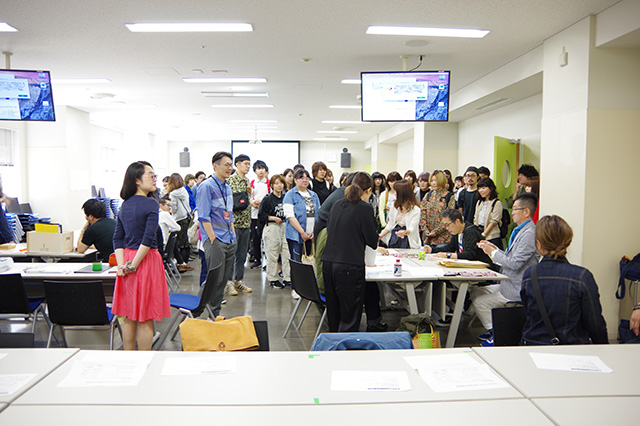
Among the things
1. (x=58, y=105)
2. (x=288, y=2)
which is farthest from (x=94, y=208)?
(x=58, y=105)

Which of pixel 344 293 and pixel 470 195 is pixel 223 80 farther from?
pixel 344 293

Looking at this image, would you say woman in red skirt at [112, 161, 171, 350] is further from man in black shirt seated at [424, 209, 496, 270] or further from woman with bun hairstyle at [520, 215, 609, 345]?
man in black shirt seated at [424, 209, 496, 270]

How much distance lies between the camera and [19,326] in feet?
15.8

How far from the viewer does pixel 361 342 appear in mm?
2320

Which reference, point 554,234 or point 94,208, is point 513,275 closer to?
point 554,234

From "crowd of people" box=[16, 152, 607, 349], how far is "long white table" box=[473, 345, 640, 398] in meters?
0.28

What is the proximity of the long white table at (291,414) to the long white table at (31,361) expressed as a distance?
26 cm

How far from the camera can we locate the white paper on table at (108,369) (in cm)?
183

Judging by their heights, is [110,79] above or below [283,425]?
above

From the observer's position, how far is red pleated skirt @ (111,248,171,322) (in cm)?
335

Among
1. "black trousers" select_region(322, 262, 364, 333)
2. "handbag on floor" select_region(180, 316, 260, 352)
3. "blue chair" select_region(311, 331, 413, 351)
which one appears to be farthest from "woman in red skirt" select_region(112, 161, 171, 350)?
"blue chair" select_region(311, 331, 413, 351)

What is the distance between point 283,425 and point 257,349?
977 millimetres

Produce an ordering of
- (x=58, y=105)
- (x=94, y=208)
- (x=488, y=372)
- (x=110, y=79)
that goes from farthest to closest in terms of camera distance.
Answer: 1. (x=58, y=105)
2. (x=110, y=79)
3. (x=94, y=208)
4. (x=488, y=372)

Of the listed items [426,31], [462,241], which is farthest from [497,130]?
[462,241]
